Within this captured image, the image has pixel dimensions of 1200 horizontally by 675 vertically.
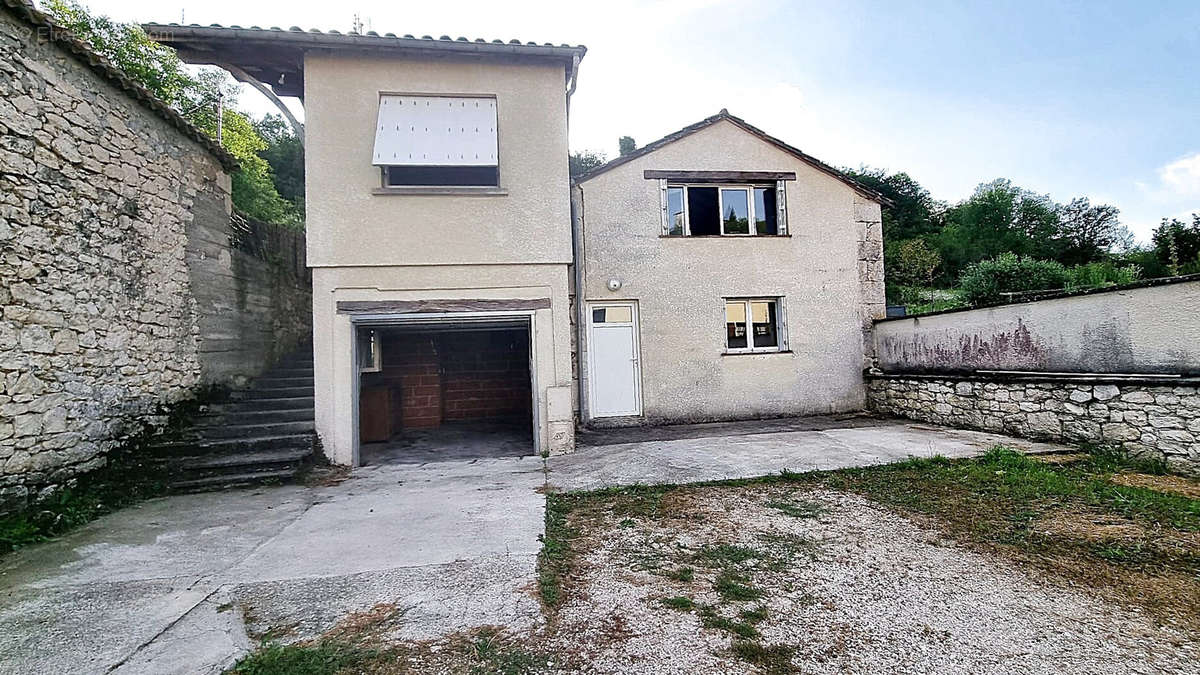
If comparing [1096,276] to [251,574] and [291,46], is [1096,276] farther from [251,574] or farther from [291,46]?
[251,574]

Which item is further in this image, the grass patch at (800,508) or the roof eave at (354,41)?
the roof eave at (354,41)

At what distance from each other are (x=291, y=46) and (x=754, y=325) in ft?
29.8

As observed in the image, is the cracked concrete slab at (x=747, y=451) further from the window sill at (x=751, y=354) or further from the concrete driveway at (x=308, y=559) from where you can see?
the window sill at (x=751, y=354)

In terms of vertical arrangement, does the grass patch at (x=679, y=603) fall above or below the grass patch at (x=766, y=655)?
below

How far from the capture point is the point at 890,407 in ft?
32.2

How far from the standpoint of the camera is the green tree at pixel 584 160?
31.0 meters

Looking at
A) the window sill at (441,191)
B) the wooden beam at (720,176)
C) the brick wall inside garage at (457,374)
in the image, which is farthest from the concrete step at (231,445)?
the wooden beam at (720,176)

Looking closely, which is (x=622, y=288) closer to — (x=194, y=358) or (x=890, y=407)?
(x=890, y=407)

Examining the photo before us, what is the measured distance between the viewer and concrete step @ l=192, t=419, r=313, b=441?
668 centimetres

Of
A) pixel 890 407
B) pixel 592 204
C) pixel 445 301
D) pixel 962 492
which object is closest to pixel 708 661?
pixel 962 492

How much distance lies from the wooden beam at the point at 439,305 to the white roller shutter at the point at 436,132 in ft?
6.34

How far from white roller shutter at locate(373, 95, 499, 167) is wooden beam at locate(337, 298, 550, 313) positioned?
193 centimetres

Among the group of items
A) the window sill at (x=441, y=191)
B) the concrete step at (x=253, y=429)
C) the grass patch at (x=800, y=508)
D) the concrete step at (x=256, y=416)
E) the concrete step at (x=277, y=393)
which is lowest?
the grass patch at (x=800, y=508)

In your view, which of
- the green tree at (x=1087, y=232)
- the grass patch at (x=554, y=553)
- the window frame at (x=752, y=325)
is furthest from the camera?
the green tree at (x=1087, y=232)
